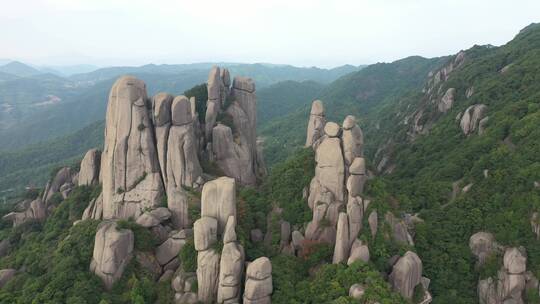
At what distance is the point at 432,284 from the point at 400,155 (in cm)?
2943

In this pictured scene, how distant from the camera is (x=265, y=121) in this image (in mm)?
164375

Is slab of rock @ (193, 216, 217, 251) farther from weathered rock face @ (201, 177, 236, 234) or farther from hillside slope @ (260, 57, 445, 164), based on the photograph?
hillside slope @ (260, 57, 445, 164)

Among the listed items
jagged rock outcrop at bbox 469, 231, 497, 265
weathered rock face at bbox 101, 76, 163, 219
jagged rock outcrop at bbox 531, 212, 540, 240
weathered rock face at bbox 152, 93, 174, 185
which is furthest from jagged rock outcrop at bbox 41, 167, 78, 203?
jagged rock outcrop at bbox 531, 212, 540, 240

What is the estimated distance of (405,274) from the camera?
26.3 m

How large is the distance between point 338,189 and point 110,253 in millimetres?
16835

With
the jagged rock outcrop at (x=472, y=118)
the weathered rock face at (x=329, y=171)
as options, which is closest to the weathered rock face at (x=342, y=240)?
the weathered rock face at (x=329, y=171)

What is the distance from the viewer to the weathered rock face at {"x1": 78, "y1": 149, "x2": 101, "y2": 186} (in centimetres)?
3659

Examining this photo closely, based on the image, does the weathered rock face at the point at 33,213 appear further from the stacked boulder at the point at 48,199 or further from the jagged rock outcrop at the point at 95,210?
the jagged rock outcrop at the point at 95,210

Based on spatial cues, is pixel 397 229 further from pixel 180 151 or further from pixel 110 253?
pixel 110 253

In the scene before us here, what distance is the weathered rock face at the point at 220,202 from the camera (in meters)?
26.9

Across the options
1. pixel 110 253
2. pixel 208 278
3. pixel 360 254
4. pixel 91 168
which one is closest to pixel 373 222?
pixel 360 254

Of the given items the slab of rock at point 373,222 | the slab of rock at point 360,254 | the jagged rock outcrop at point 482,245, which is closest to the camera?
the slab of rock at point 360,254

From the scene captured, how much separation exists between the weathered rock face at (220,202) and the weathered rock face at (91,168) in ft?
50.0

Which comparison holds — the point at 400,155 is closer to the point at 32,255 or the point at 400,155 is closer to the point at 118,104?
the point at 118,104
